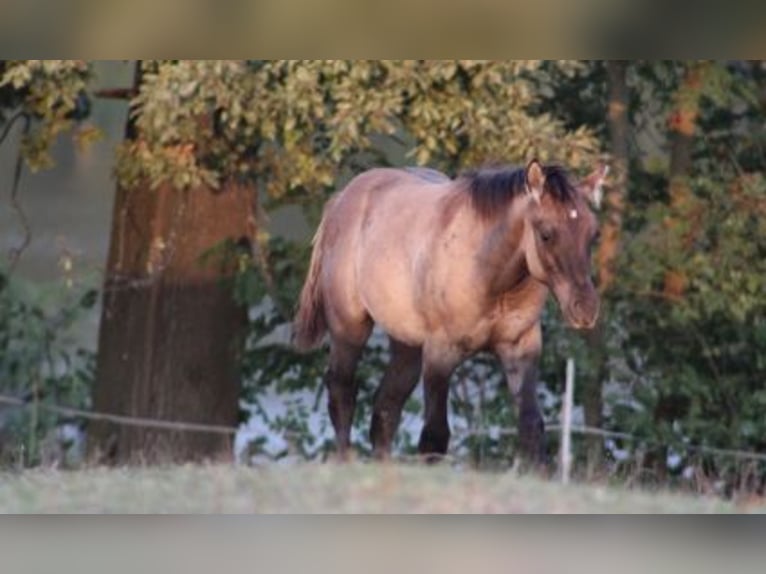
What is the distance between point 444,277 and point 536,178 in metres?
0.86

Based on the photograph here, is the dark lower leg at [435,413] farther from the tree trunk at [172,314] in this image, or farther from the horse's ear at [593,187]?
the tree trunk at [172,314]

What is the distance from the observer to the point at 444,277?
11156mm

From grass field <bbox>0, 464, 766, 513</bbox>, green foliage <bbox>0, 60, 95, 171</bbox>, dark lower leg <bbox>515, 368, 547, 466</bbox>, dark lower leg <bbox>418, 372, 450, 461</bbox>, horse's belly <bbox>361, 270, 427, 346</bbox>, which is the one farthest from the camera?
green foliage <bbox>0, 60, 95, 171</bbox>

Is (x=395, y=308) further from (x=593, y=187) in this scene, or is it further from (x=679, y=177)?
(x=679, y=177)

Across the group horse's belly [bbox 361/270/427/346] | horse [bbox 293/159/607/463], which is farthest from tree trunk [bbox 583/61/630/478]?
horse's belly [bbox 361/270/427/346]

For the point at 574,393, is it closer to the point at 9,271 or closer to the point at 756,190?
the point at 756,190

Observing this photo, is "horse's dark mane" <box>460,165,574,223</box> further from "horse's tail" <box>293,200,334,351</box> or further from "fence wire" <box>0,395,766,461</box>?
"fence wire" <box>0,395,766,461</box>

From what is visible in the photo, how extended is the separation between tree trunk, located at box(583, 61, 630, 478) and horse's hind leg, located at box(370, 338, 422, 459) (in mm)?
4451

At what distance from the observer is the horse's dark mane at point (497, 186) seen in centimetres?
1070

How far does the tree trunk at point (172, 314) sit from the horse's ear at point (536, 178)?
615 cm

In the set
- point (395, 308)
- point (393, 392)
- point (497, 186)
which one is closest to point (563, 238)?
point (497, 186)

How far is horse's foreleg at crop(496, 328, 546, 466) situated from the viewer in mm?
10852

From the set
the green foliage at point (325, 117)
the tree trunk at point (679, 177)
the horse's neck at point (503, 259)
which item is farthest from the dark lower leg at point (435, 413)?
the tree trunk at point (679, 177)

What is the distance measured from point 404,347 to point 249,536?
4671 mm
